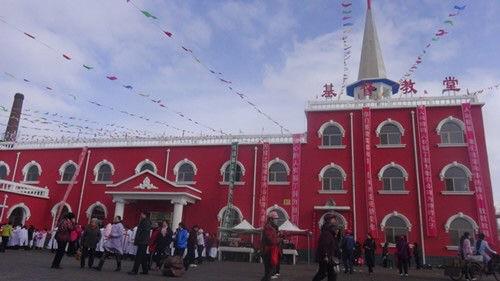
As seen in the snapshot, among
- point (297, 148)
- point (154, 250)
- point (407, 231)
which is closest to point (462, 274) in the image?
point (407, 231)

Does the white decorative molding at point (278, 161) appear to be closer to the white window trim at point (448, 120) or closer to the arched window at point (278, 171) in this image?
the arched window at point (278, 171)

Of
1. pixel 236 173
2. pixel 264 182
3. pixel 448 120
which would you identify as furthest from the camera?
pixel 236 173

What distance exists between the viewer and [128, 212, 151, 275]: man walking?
11206mm

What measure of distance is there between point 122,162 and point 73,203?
12.8ft

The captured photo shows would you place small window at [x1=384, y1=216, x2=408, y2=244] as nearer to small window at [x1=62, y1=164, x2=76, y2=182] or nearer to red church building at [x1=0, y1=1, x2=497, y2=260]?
red church building at [x1=0, y1=1, x2=497, y2=260]

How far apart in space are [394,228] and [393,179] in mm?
2491

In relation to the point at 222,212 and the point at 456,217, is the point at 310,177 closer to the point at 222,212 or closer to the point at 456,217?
the point at 222,212

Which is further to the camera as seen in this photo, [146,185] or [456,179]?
[146,185]

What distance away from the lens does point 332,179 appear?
2288 cm

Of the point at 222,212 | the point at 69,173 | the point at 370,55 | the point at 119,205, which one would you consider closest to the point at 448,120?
the point at 370,55

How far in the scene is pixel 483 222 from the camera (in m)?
20.0

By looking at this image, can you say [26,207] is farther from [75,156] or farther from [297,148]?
[297,148]

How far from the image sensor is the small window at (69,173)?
90.3 ft

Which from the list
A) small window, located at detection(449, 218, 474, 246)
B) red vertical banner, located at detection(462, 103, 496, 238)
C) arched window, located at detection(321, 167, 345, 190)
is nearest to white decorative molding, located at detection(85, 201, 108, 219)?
arched window, located at detection(321, 167, 345, 190)
